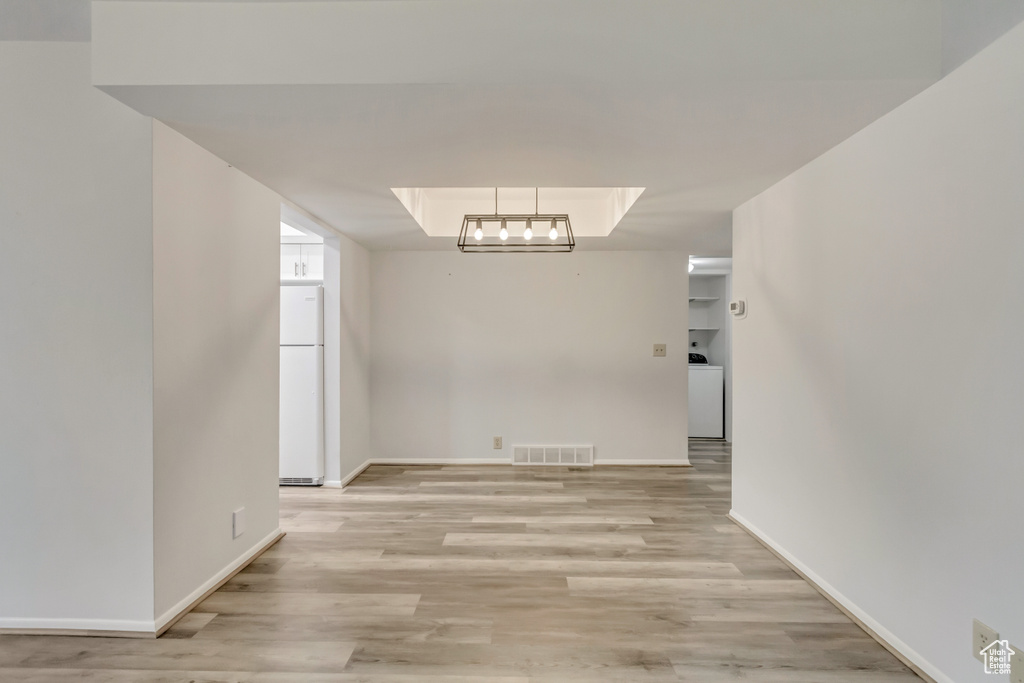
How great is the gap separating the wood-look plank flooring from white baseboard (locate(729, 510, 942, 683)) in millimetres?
47

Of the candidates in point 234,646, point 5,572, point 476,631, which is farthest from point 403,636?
point 5,572

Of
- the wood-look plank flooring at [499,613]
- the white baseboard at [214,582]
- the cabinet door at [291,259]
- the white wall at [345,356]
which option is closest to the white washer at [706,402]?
the wood-look plank flooring at [499,613]

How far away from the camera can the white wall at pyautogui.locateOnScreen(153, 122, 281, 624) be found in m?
2.26

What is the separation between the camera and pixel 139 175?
2186 millimetres

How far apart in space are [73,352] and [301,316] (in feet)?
7.95

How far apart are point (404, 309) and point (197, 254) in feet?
9.73

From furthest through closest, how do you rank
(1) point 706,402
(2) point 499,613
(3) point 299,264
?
(1) point 706,402, (3) point 299,264, (2) point 499,613

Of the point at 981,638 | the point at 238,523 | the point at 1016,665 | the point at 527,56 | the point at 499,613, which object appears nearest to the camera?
the point at 1016,665

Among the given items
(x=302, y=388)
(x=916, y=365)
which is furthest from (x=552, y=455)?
(x=916, y=365)

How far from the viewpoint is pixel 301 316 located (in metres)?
4.59

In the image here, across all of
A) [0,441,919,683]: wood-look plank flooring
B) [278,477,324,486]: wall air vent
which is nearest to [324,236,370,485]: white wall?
[278,477,324,486]: wall air vent

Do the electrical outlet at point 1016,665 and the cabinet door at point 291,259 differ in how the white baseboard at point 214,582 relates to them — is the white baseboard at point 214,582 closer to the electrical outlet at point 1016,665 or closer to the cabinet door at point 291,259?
the cabinet door at point 291,259

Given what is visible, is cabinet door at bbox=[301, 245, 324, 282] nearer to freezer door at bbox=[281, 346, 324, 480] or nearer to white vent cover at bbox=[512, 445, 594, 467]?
freezer door at bbox=[281, 346, 324, 480]

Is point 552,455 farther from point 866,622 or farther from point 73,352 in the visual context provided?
point 73,352
